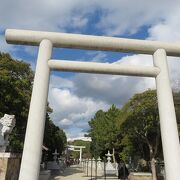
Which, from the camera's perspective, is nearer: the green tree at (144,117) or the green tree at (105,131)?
the green tree at (144,117)

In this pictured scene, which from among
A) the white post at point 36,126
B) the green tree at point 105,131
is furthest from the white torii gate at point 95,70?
the green tree at point 105,131

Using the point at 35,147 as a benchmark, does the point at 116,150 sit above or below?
above

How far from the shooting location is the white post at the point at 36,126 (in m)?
6.67

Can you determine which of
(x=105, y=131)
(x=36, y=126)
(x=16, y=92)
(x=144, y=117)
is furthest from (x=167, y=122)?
(x=105, y=131)

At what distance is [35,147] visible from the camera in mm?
6758

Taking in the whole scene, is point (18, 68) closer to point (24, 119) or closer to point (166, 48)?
point (24, 119)

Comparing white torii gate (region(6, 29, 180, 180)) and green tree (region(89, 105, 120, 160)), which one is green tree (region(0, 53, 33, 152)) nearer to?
white torii gate (region(6, 29, 180, 180))

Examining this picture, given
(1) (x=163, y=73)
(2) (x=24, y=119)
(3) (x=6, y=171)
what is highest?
(2) (x=24, y=119)

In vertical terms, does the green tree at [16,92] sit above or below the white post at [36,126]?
above

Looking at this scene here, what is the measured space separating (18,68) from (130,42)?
59.7ft

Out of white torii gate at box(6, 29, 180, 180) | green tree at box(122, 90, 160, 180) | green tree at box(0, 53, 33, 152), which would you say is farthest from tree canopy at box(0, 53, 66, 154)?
white torii gate at box(6, 29, 180, 180)

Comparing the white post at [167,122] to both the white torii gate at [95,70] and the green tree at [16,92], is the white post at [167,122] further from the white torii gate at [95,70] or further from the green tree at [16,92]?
the green tree at [16,92]

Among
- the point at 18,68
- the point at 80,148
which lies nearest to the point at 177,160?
the point at 18,68

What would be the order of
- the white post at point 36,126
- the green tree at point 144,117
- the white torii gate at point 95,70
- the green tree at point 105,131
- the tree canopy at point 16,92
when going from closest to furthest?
the white post at point 36,126 → the white torii gate at point 95,70 → the tree canopy at point 16,92 → the green tree at point 144,117 → the green tree at point 105,131
